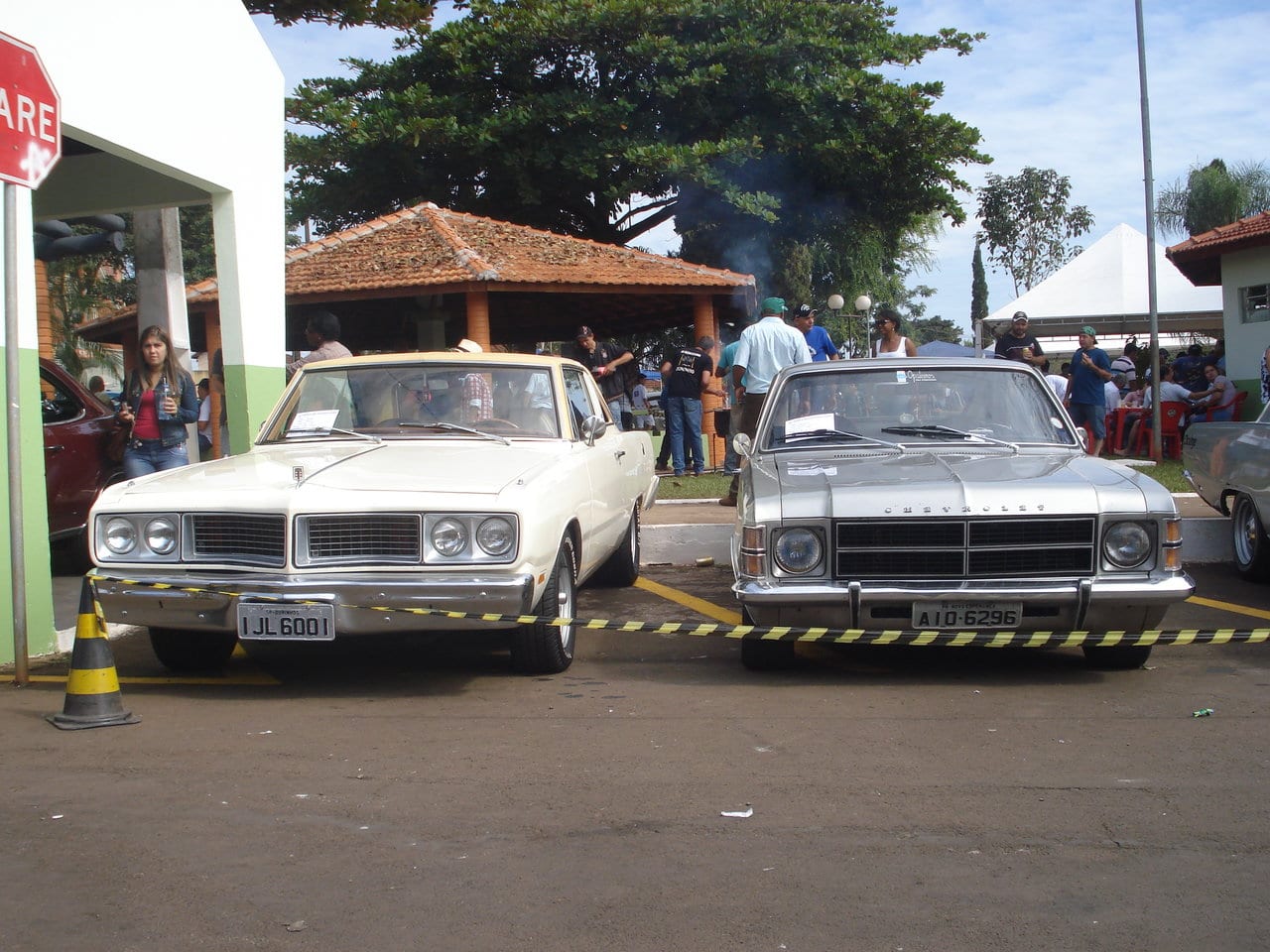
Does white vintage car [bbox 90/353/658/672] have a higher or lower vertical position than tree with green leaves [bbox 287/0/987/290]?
lower

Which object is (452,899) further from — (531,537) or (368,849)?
(531,537)

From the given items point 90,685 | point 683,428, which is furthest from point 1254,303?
point 90,685

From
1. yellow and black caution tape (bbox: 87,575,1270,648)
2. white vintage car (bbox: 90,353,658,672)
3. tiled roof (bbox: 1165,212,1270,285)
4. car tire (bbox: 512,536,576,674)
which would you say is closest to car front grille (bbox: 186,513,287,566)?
white vintage car (bbox: 90,353,658,672)

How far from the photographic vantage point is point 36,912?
3.35m

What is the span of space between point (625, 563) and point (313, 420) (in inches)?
102

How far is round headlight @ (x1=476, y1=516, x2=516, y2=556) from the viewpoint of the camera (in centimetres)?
556

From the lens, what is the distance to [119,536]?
5.80 metres

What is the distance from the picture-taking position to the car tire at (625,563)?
28.7 ft

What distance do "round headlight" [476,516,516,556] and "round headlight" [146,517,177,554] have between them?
1394 millimetres

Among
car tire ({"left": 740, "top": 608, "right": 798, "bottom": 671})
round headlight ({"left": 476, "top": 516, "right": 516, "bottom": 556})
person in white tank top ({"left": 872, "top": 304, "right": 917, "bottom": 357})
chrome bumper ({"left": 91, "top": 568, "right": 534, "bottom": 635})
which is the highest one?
person in white tank top ({"left": 872, "top": 304, "right": 917, "bottom": 357})

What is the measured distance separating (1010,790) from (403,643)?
3.84 meters

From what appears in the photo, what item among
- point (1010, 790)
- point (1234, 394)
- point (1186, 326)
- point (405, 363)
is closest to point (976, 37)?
point (1186, 326)

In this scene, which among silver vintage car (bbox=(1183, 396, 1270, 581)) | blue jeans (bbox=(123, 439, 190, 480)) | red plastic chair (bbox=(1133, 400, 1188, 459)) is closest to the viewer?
silver vintage car (bbox=(1183, 396, 1270, 581))

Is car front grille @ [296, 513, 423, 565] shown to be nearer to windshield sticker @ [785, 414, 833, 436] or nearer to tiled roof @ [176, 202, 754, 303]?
windshield sticker @ [785, 414, 833, 436]
